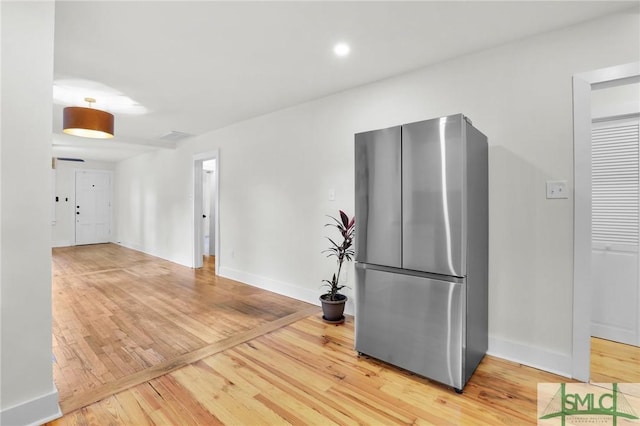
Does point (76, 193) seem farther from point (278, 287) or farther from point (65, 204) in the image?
point (278, 287)

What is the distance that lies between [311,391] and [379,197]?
4.66ft

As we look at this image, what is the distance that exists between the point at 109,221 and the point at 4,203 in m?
9.03

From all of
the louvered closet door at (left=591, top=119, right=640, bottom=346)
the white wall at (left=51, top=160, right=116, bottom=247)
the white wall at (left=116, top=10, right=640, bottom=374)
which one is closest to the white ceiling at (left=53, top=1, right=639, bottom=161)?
the white wall at (left=116, top=10, right=640, bottom=374)

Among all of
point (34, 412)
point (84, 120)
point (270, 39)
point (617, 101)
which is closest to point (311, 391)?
point (34, 412)

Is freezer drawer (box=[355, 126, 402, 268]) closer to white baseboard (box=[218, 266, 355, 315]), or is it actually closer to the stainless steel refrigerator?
the stainless steel refrigerator

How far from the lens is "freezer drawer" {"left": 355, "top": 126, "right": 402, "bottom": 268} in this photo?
223cm

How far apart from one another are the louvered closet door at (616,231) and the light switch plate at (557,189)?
104 centimetres

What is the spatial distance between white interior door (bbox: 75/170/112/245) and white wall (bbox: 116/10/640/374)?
7.01m

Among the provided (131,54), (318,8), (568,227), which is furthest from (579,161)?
(131,54)

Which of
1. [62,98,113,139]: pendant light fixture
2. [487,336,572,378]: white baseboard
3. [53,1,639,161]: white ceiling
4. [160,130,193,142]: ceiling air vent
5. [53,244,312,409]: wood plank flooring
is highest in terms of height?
[160,130,193,142]: ceiling air vent

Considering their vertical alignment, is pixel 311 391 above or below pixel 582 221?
below

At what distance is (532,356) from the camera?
2285 mm

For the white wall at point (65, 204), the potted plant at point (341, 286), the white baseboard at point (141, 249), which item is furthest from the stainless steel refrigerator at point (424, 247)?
the white wall at point (65, 204)

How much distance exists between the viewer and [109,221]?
30.3 feet
